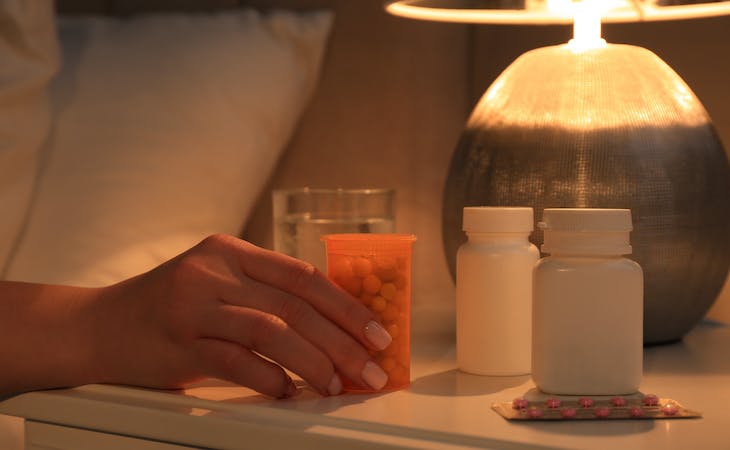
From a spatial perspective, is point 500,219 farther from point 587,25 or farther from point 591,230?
point 587,25

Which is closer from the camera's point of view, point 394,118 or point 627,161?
point 627,161

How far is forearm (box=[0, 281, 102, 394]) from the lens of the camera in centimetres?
72

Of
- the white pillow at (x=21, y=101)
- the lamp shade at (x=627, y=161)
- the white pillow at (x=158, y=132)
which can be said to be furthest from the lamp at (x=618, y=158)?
the white pillow at (x=21, y=101)

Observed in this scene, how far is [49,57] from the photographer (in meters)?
1.10

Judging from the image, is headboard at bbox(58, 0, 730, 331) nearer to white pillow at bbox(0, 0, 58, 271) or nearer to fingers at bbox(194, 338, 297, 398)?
white pillow at bbox(0, 0, 58, 271)

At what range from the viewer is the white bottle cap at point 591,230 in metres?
0.64

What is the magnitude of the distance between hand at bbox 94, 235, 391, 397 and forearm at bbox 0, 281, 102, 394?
29 millimetres

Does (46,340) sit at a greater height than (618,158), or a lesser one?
lesser

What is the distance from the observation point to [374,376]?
2.25 feet

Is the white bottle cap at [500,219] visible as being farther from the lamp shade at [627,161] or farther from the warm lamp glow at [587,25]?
the warm lamp glow at [587,25]

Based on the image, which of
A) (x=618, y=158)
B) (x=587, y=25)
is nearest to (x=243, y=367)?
(x=618, y=158)

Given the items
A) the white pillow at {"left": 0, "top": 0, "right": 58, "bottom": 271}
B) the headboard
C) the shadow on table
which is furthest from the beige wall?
the shadow on table

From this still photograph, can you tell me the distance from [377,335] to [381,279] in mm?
44

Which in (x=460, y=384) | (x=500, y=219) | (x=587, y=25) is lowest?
(x=460, y=384)
